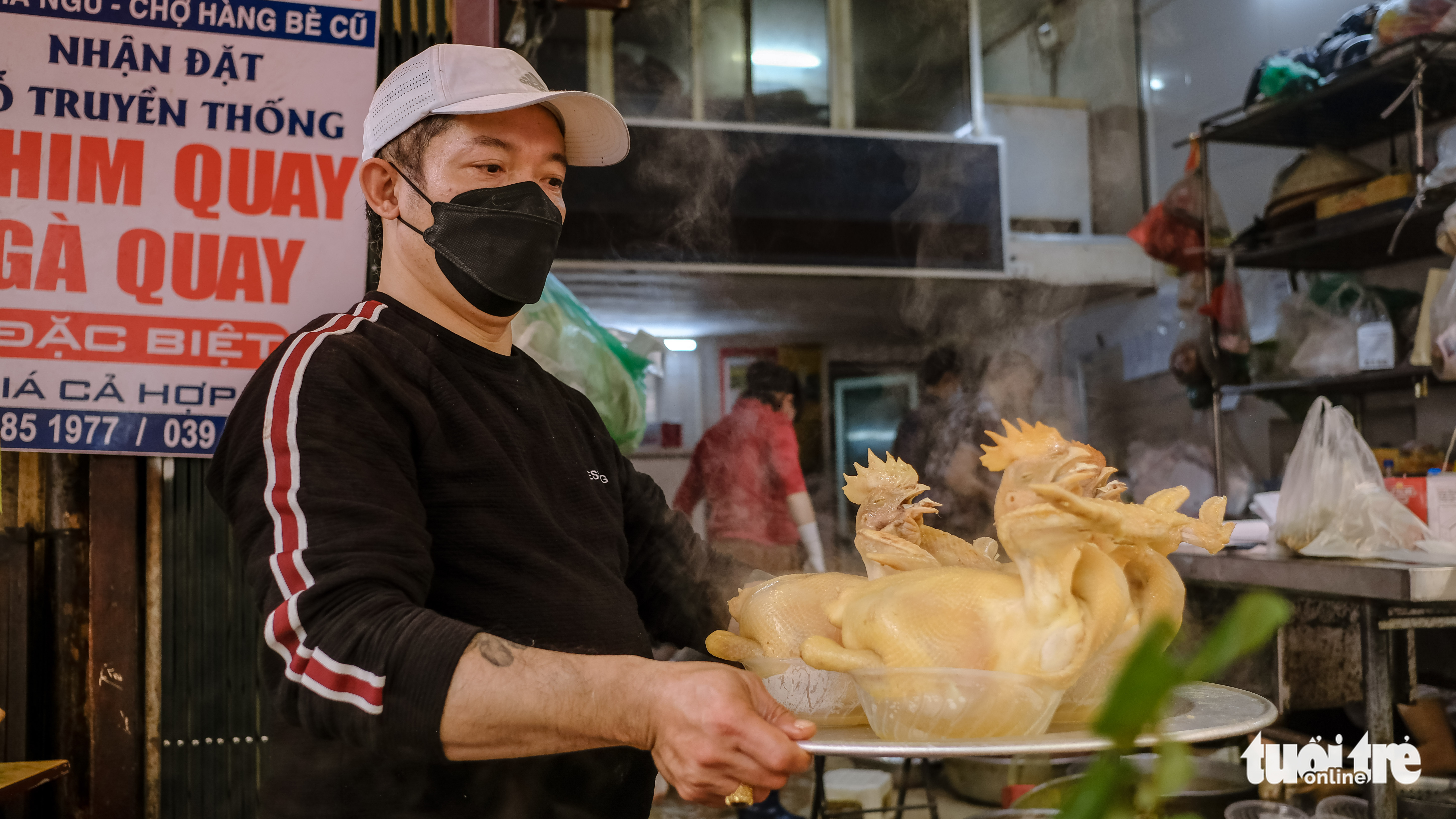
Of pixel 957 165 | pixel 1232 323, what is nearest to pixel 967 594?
pixel 1232 323

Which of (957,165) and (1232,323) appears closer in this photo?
(1232,323)

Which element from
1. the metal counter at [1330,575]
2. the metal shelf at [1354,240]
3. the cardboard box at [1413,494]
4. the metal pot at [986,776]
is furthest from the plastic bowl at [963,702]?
the metal shelf at [1354,240]

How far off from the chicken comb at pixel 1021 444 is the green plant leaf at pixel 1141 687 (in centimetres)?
62

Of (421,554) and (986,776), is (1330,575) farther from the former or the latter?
(421,554)

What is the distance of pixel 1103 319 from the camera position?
5.61 metres

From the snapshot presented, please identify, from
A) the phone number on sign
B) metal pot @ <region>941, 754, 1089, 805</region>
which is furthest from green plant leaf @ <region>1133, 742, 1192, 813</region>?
metal pot @ <region>941, 754, 1089, 805</region>

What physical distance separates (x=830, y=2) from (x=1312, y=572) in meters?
4.08

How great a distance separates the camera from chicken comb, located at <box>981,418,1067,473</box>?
99cm

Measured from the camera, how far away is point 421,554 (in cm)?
101

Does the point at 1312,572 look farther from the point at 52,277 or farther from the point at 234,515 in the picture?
the point at 52,277

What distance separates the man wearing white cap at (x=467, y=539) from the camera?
87 centimetres

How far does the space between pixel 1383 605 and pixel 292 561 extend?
2.35 m

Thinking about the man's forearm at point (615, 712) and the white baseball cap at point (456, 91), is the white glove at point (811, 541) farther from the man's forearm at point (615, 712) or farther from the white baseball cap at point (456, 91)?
the man's forearm at point (615, 712)

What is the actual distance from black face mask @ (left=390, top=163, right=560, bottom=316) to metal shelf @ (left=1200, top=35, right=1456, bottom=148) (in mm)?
3029
